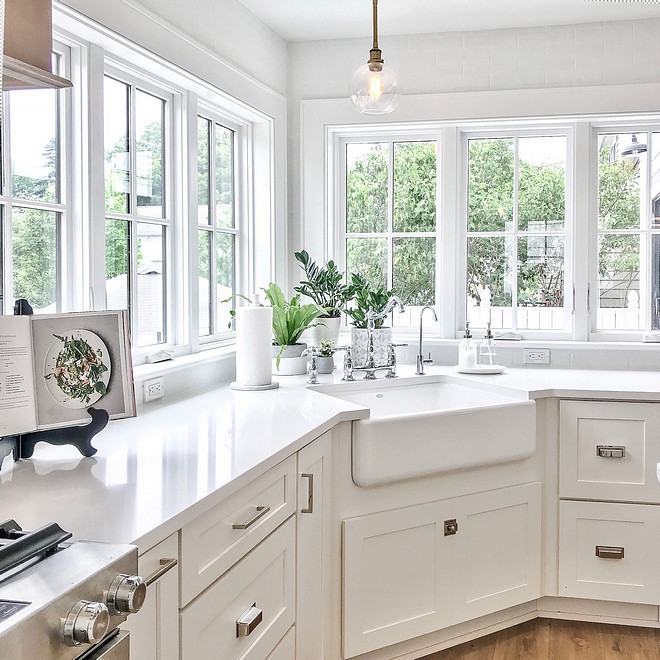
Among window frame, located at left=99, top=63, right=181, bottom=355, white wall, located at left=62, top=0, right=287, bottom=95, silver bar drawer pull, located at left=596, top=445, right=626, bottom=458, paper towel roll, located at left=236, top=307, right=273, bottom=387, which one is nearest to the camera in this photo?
white wall, located at left=62, top=0, right=287, bottom=95

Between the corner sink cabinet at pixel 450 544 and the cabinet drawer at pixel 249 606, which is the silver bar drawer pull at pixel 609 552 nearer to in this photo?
the corner sink cabinet at pixel 450 544

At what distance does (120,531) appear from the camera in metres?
1.26

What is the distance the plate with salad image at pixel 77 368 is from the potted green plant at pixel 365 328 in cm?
162

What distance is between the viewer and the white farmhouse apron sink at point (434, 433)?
2.49 meters

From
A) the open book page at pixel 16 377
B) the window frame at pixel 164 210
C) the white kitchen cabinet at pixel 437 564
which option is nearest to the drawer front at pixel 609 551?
the white kitchen cabinet at pixel 437 564

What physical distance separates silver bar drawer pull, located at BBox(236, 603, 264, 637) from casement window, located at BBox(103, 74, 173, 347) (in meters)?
1.16

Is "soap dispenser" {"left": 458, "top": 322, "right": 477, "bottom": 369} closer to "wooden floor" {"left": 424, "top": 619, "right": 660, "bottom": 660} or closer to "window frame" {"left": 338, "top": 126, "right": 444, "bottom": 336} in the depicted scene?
"window frame" {"left": 338, "top": 126, "right": 444, "bottom": 336}

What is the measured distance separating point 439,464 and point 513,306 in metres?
1.33

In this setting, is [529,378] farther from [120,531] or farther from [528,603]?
[120,531]

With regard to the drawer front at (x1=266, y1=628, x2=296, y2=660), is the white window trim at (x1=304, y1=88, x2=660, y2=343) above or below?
above

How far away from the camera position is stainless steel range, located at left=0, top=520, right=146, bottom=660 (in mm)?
879

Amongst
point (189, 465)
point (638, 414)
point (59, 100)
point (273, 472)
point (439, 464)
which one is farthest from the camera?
point (638, 414)

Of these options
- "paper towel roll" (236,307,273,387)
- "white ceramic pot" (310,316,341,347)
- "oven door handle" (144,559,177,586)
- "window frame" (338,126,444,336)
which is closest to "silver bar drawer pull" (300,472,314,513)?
"paper towel roll" (236,307,273,387)

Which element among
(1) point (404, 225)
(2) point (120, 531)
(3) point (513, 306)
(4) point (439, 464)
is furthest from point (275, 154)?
(2) point (120, 531)
